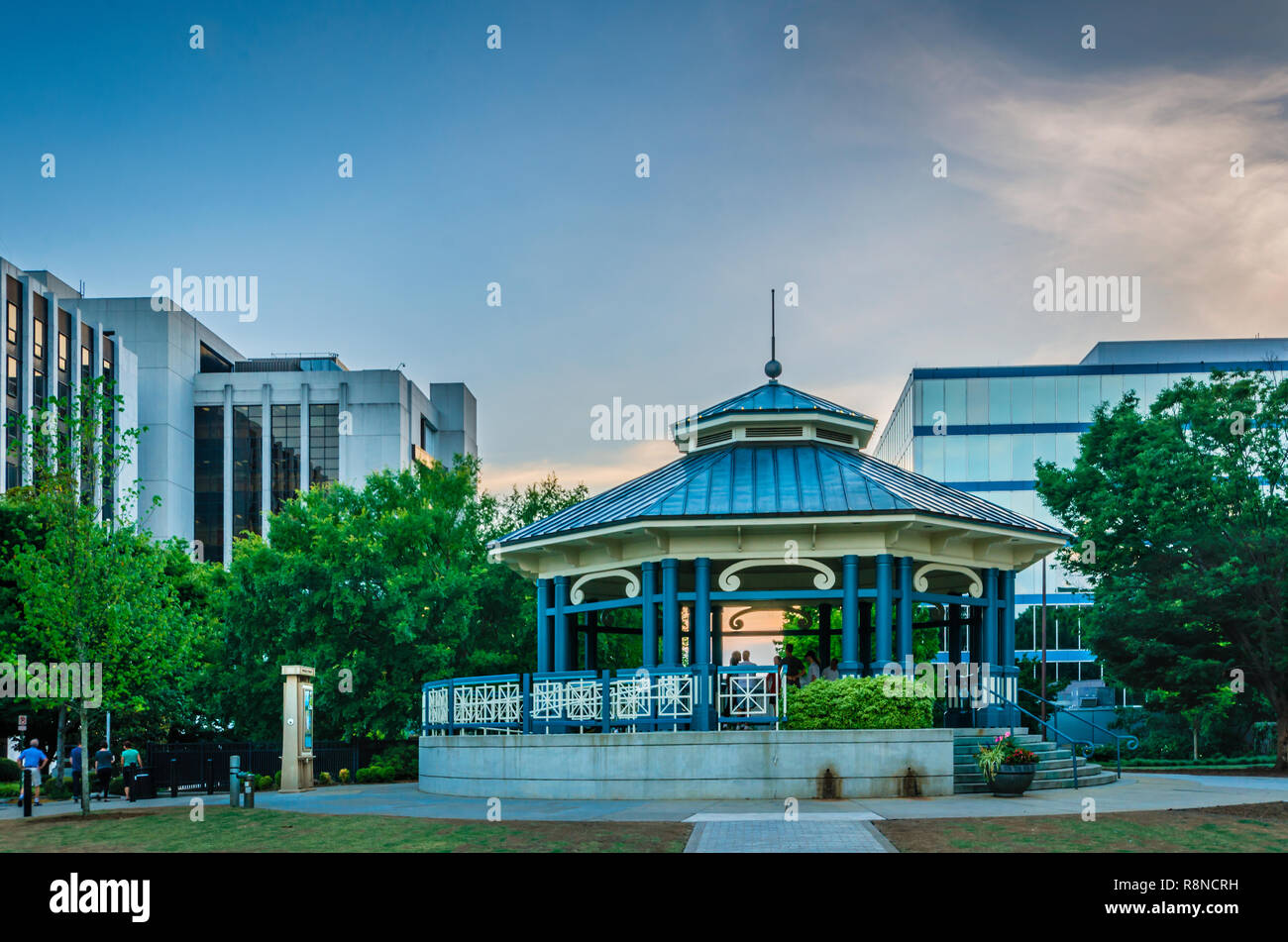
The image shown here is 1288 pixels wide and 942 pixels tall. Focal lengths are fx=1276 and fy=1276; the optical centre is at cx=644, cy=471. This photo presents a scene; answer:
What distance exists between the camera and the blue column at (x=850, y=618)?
79.8 ft

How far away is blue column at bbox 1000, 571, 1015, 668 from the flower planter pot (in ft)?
18.7

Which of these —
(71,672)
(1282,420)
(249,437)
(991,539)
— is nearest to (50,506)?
(71,672)

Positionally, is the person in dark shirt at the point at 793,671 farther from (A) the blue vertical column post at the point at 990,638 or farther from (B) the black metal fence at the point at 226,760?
(B) the black metal fence at the point at 226,760

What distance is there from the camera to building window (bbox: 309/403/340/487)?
109188mm

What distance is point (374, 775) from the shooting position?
34.8 m

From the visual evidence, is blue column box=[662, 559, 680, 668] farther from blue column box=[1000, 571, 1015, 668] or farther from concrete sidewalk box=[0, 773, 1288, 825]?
blue column box=[1000, 571, 1015, 668]

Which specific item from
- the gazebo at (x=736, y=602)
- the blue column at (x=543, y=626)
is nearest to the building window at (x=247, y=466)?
the gazebo at (x=736, y=602)

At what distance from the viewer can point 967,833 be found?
16.2 meters

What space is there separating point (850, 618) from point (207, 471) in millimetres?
93247

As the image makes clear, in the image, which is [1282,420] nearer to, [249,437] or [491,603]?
[491,603]

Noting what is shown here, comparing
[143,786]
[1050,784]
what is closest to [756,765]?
[1050,784]
